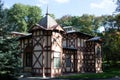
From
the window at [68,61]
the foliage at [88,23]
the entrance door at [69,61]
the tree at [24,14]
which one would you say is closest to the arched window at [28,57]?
the entrance door at [69,61]

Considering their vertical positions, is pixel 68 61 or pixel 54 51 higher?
pixel 54 51

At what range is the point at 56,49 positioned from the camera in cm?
3272

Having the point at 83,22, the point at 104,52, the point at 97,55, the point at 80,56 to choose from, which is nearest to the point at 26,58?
the point at 80,56

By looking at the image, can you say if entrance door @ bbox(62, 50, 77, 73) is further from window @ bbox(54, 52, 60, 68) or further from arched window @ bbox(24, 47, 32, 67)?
arched window @ bbox(24, 47, 32, 67)

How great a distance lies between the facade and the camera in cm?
3184

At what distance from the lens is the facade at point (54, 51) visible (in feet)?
104

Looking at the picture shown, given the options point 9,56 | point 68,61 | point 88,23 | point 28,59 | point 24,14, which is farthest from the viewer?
point 88,23

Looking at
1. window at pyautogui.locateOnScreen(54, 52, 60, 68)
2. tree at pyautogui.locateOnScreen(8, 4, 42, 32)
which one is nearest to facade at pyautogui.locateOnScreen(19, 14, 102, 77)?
window at pyautogui.locateOnScreen(54, 52, 60, 68)

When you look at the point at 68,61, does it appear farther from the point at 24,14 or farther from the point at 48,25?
the point at 24,14

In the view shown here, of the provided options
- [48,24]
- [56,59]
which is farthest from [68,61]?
[48,24]

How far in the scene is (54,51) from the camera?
32.2m

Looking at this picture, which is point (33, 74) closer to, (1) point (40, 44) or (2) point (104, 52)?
(1) point (40, 44)

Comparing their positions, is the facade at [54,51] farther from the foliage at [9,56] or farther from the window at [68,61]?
the foliage at [9,56]

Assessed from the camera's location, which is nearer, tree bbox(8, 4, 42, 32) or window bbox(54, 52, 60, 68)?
window bbox(54, 52, 60, 68)
